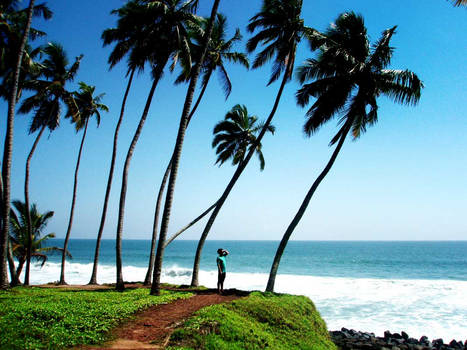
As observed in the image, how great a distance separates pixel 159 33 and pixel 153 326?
12.4 meters

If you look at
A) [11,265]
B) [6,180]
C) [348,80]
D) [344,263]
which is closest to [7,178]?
[6,180]

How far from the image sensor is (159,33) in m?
14.1

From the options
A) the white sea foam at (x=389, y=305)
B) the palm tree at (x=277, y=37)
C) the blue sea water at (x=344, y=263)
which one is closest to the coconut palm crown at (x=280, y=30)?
the palm tree at (x=277, y=37)

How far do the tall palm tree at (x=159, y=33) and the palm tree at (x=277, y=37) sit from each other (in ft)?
11.2

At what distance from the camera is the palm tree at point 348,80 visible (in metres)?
13.5

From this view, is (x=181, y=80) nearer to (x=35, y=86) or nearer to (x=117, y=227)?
(x=35, y=86)

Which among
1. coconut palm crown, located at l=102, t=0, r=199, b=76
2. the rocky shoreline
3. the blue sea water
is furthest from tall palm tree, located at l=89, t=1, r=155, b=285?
the blue sea water

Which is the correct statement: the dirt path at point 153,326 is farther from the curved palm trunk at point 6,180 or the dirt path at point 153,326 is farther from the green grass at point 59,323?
the curved palm trunk at point 6,180

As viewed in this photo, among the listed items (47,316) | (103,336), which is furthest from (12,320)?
(103,336)

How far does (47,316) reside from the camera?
657 centimetres

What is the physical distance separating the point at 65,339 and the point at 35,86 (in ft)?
56.4

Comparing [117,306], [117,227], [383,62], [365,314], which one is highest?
[383,62]

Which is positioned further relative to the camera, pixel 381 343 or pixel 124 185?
pixel 124 185

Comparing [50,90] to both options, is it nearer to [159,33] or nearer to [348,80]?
[159,33]
